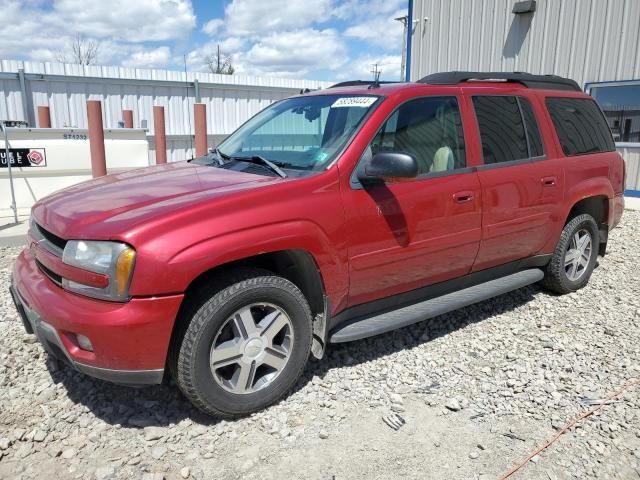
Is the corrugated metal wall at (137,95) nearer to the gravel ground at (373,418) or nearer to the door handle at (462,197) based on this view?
the gravel ground at (373,418)

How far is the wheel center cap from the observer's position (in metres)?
2.80

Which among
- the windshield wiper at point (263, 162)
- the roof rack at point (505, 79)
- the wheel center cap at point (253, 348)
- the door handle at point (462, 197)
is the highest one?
the roof rack at point (505, 79)

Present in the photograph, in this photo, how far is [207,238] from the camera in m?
2.51

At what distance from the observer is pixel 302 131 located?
3.64m

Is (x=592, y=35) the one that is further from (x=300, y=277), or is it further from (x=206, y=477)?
(x=206, y=477)

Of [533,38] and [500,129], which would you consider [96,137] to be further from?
[533,38]

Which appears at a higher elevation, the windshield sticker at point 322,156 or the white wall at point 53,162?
the windshield sticker at point 322,156

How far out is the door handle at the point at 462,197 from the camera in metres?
3.52

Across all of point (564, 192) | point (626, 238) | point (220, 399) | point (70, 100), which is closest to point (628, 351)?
point (564, 192)

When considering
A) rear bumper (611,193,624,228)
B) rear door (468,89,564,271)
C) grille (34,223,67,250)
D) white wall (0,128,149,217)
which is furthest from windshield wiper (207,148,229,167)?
white wall (0,128,149,217)

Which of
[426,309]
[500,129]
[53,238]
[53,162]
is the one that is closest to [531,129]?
[500,129]

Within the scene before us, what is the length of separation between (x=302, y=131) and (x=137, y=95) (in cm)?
1193

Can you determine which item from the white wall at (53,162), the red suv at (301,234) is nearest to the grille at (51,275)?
the red suv at (301,234)

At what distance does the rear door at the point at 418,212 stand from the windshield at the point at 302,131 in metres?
0.22
